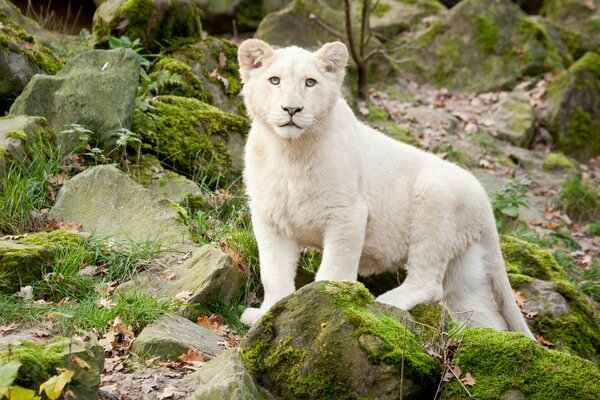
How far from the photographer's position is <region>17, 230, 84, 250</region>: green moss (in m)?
6.09

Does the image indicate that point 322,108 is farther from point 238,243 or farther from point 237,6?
point 237,6

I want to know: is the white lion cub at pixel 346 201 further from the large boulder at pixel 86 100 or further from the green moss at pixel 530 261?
the large boulder at pixel 86 100

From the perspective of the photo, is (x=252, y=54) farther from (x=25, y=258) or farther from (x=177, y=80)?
(x=177, y=80)

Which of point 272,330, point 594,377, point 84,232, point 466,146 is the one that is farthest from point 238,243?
point 466,146

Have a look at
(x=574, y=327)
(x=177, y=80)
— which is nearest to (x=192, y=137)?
(x=177, y=80)

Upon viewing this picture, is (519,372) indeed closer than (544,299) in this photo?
Yes

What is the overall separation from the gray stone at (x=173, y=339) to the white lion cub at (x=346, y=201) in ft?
1.81

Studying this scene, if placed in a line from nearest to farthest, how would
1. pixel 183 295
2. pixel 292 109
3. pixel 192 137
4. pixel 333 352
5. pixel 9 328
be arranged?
1. pixel 333 352
2. pixel 9 328
3. pixel 292 109
4. pixel 183 295
5. pixel 192 137

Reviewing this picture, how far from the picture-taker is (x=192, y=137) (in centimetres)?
862

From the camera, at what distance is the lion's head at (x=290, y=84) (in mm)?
5699

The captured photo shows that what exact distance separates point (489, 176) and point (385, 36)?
218 inches

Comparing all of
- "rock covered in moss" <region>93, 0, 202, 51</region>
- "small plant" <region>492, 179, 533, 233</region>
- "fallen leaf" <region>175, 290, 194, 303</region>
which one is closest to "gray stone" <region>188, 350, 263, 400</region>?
"fallen leaf" <region>175, 290, 194, 303</region>

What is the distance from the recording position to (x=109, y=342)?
5.10 meters

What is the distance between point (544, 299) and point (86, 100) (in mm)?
5130
